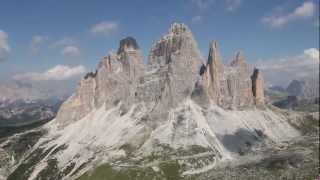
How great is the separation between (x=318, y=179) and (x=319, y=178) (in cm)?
21

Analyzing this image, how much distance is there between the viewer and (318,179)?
64.2 m

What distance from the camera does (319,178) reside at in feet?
210

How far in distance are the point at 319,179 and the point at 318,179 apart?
206mm

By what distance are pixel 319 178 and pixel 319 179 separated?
18 centimetres

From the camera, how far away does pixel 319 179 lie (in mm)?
64000
